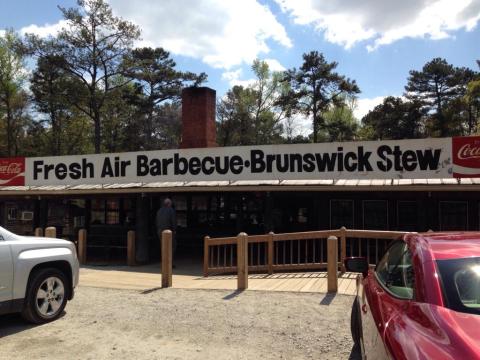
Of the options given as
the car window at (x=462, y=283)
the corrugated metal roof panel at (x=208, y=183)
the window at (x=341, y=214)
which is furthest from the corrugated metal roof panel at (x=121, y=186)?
the car window at (x=462, y=283)

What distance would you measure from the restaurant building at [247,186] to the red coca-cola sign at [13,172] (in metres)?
0.04

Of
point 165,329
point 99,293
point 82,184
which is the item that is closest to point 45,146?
point 82,184

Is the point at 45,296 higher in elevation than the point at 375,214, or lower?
lower

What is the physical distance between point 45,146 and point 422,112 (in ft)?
109

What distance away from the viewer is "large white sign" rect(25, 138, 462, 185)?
12883mm

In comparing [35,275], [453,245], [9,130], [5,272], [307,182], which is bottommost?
[35,275]

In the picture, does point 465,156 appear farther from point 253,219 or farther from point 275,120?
point 275,120

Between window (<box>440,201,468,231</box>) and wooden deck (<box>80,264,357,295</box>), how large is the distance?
578 cm

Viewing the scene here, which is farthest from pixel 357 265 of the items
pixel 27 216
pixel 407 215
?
pixel 27 216

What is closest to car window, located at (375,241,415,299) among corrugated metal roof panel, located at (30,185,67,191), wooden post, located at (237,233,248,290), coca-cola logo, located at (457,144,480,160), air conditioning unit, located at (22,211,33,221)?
wooden post, located at (237,233,248,290)

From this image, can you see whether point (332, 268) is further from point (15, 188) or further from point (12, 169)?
point (12, 169)

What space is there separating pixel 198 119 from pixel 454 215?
401 inches

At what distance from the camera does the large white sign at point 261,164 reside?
12.9 meters

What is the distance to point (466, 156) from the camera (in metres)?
12.3
